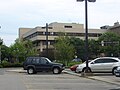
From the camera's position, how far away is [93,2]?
3053 cm

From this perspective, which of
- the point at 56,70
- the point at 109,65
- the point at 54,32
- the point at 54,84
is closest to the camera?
the point at 54,84

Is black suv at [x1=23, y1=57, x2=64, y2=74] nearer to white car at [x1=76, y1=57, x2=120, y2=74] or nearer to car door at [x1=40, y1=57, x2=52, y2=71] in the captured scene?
car door at [x1=40, y1=57, x2=52, y2=71]

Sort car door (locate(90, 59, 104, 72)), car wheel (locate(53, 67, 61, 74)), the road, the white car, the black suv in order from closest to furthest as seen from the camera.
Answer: the road
the white car
car door (locate(90, 59, 104, 72))
the black suv
car wheel (locate(53, 67, 61, 74))

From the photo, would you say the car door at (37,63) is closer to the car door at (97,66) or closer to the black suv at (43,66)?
the black suv at (43,66)

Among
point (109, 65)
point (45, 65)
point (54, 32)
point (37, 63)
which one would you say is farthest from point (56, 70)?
point (54, 32)

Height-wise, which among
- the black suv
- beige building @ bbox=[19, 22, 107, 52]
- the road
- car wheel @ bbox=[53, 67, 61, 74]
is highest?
beige building @ bbox=[19, 22, 107, 52]

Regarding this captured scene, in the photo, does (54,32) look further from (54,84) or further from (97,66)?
(54,84)

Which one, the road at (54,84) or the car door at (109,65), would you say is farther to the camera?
the car door at (109,65)

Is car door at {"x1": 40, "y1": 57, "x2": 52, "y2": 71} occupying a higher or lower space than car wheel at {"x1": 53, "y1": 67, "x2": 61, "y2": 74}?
higher

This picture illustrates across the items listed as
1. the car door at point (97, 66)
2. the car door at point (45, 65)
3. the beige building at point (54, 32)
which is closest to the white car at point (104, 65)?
the car door at point (97, 66)

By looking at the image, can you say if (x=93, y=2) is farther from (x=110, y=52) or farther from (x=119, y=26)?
(x=119, y=26)

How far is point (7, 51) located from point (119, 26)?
2281 inches

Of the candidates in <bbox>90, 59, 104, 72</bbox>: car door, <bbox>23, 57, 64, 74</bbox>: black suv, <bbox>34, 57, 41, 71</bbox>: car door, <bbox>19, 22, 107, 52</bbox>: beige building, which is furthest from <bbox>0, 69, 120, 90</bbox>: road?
<bbox>19, 22, 107, 52</bbox>: beige building

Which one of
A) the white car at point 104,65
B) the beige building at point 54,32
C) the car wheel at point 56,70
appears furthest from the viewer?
the beige building at point 54,32
